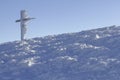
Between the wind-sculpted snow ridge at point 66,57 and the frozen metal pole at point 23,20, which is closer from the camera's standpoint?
the wind-sculpted snow ridge at point 66,57

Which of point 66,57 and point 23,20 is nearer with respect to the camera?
point 66,57

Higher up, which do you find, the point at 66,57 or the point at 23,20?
the point at 23,20

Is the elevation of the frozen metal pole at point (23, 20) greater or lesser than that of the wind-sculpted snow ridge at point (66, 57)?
greater

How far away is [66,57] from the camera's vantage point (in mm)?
135375

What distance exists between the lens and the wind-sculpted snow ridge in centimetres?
12594

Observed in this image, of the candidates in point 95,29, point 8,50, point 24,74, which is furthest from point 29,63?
point 95,29

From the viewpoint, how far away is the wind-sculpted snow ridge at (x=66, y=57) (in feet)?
413

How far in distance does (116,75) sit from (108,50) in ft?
55.8

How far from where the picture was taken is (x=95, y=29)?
6142 inches

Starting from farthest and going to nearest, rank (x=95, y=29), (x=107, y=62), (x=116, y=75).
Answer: (x=95, y=29) → (x=107, y=62) → (x=116, y=75)

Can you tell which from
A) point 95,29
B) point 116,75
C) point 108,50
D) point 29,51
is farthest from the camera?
point 95,29

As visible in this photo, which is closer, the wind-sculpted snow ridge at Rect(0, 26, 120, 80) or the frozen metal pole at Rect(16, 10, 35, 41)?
the wind-sculpted snow ridge at Rect(0, 26, 120, 80)

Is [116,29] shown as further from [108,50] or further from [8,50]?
[8,50]

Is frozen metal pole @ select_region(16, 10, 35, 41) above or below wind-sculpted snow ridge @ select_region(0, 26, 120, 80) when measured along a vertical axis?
above
